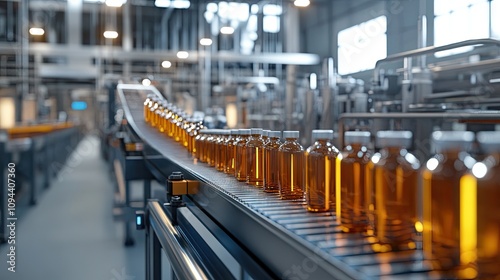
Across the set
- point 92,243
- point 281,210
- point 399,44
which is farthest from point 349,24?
point 281,210

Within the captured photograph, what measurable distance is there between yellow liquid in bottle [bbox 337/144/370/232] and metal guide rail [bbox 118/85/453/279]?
0.02 metres

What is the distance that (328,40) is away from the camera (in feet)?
43.0

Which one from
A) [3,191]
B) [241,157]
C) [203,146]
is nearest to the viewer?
[241,157]

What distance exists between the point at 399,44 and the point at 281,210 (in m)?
8.25

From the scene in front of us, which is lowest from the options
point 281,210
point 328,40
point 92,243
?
point 92,243

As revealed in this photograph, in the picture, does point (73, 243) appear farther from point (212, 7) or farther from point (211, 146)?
point (212, 7)

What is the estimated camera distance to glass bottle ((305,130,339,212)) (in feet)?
3.03

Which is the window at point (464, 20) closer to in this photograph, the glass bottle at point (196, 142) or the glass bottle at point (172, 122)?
the glass bottle at point (172, 122)

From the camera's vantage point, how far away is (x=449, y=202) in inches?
24.7

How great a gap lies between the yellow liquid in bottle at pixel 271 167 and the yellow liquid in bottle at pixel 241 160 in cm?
14

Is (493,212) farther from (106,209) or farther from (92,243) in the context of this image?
(106,209)

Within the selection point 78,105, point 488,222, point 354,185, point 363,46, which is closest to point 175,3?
point 363,46

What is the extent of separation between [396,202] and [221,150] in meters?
1.02

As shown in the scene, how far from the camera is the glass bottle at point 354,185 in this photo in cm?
79
